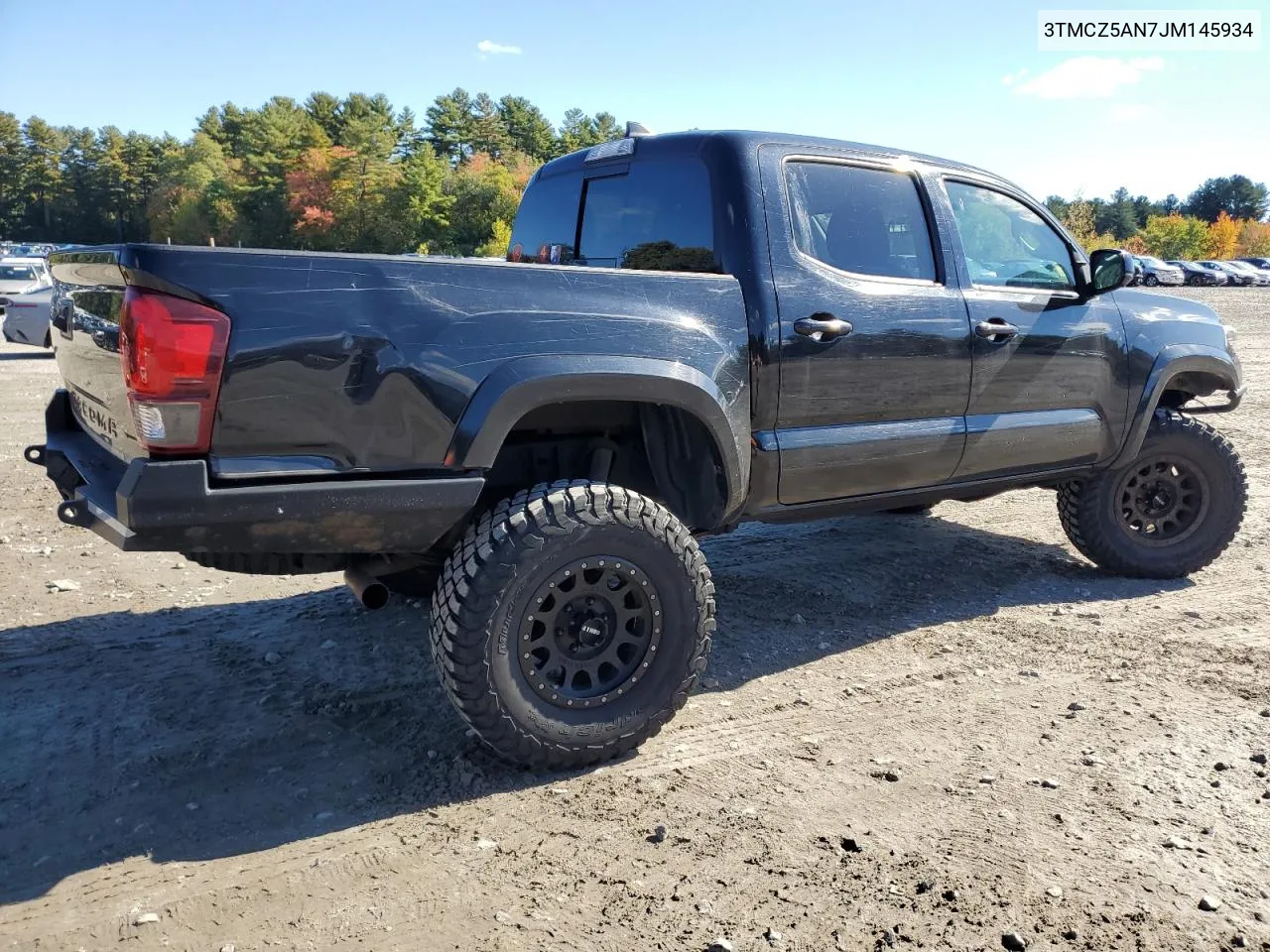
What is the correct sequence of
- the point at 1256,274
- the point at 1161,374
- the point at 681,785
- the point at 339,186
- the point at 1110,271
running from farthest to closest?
1. the point at 339,186
2. the point at 1256,274
3. the point at 1161,374
4. the point at 1110,271
5. the point at 681,785

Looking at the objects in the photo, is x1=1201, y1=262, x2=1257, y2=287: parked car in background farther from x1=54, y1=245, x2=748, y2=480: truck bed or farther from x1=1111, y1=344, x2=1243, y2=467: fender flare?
x1=54, y1=245, x2=748, y2=480: truck bed

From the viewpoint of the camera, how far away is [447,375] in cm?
279

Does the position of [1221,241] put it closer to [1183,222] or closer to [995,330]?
[1183,222]

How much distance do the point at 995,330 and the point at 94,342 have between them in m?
3.46

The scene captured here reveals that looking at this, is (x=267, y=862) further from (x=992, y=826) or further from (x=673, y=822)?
(x=992, y=826)

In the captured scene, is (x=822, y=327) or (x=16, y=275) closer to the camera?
(x=822, y=327)

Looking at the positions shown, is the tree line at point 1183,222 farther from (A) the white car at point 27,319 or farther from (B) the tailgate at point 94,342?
(B) the tailgate at point 94,342

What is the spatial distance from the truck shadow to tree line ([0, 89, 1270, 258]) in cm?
4519

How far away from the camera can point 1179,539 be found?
5.13m

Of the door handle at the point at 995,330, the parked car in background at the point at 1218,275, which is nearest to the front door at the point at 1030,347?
the door handle at the point at 995,330

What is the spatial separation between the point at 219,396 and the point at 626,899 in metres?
1.70

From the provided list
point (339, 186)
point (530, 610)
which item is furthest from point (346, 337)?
point (339, 186)

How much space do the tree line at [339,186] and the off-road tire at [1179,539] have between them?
148 ft

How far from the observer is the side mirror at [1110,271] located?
4.54 m
